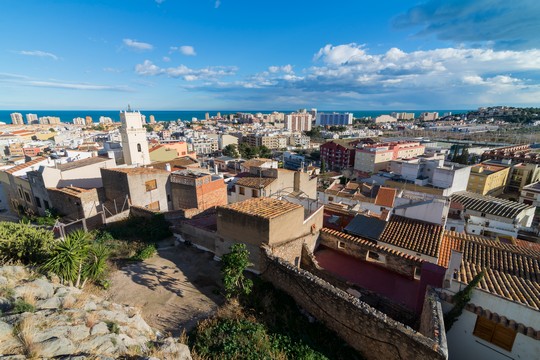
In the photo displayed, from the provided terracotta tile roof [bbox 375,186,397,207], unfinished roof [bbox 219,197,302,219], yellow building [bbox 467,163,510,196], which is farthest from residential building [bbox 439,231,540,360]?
yellow building [bbox 467,163,510,196]

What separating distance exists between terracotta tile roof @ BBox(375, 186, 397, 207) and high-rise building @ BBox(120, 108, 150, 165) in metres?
27.5

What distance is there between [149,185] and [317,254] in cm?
1446

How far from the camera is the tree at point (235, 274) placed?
9461 mm

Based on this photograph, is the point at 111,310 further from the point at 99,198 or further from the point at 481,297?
the point at 99,198

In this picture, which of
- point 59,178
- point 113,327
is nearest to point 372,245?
point 113,327

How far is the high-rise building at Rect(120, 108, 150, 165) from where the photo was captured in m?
29.4

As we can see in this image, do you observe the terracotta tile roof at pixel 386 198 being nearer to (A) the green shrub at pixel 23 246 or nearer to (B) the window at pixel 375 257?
(B) the window at pixel 375 257

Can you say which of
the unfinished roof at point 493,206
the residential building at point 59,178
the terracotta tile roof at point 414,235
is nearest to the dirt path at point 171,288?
the terracotta tile roof at point 414,235

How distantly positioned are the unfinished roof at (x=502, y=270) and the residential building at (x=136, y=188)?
19.9 meters

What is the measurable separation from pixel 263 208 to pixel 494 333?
9.33 metres

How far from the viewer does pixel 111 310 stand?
7.37m

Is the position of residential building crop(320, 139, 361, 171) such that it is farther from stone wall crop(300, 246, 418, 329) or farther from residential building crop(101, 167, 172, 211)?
stone wall crop(300, 246, 418, 329)

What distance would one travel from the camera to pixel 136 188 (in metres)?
19.4

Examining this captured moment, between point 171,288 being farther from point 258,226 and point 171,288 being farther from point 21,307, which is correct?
point 21,307
